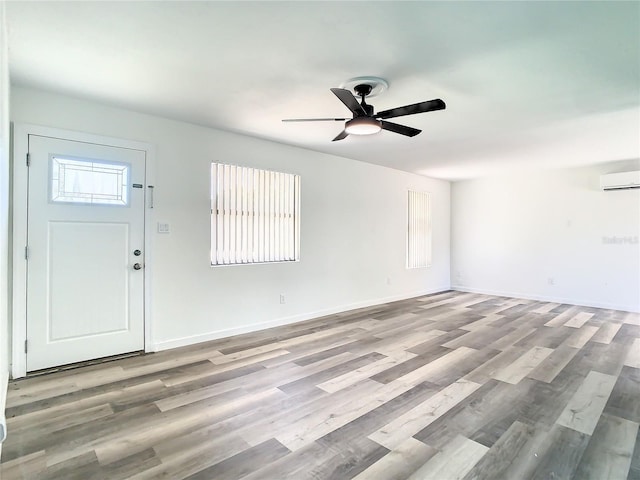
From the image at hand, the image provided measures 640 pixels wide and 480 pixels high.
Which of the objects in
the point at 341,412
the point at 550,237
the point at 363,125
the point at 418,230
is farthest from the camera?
the point at 418,230

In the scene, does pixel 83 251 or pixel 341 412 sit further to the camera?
pixel 83 251

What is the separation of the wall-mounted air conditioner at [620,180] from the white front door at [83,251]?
7103 mm

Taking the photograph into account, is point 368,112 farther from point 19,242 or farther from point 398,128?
point 19,242

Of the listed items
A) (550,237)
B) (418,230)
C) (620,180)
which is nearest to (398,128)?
(418,230)

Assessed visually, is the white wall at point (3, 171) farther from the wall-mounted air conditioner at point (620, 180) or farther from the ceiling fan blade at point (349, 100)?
the wall-mounted air conditioner at point (620, 180)

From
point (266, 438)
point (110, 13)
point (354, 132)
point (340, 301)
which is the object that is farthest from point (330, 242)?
point (110, 13)

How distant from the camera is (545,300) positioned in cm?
651

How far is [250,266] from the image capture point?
441cm

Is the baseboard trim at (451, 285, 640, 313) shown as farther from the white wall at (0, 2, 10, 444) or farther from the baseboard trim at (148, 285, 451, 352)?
the white wall at (0, 2, 10, 444)

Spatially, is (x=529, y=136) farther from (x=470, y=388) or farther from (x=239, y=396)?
(x=239, y=396)

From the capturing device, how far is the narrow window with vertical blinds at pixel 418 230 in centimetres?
696

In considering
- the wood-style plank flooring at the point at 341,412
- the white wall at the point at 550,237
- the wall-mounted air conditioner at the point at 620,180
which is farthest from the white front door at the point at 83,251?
the wall-mounted air conditioner at the point at 620,180

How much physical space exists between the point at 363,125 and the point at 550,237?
558 cm

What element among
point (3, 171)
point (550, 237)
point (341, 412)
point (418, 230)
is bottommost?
point (341, 412)
